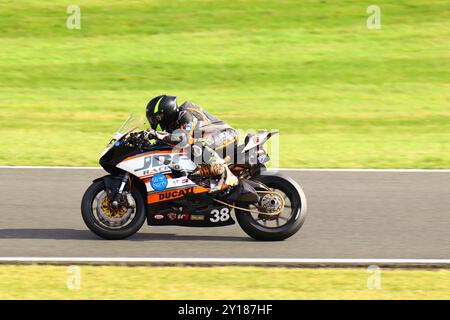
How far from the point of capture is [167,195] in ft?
31.1

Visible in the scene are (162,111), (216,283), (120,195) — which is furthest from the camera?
(120,195)

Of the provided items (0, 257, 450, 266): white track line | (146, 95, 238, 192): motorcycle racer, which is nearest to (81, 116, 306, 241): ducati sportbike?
(146, 95, 238, 192): motorcycle racer

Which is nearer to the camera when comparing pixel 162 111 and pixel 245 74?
pixel 162 111

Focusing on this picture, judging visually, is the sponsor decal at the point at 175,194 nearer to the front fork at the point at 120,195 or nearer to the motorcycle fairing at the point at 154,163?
the motorcycle fairing at the point at 154,163

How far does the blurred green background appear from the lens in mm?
16047

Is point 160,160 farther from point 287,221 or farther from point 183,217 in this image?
point 287,221

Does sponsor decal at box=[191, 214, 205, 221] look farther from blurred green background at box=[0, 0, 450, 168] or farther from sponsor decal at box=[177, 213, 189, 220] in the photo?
blurred green background at box=[0, 0, 450, 168]

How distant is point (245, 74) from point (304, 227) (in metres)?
11.0

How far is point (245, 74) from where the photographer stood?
20.9 m

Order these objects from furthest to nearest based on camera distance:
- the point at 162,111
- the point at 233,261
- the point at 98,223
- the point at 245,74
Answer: the point at 245,74 < the point at 98,223 < the point at 162,111 < the point at 233,261

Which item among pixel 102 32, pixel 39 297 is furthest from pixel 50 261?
pixel 102 32

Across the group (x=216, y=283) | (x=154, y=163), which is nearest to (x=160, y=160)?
(x=154, y=163)

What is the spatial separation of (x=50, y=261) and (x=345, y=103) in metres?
11.4

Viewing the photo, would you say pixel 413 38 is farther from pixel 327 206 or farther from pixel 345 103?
pixel 327 206
